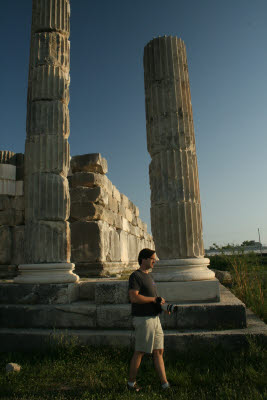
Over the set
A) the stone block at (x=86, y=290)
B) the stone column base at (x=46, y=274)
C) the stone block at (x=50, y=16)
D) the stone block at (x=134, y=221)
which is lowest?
the stone block at (x=86, y=290)

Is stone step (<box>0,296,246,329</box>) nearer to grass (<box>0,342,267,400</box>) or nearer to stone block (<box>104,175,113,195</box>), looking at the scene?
grass (<box>0,342,267,400</box>)

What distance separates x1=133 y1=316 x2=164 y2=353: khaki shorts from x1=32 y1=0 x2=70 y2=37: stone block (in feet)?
25.2

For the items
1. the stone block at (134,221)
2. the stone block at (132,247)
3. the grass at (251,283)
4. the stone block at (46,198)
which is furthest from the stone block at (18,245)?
the stone block at (134,221)

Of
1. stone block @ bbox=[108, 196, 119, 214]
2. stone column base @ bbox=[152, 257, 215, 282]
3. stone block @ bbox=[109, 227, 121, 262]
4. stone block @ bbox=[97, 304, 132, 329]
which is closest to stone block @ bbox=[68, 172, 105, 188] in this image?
stone block @ bbox=[108, 196, 119, 214]

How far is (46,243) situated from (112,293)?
6.68ft

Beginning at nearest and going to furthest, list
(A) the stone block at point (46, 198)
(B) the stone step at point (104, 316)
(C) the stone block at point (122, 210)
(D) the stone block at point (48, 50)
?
(B) the stone step at point (104, 316), (A) the stone block at point (46, 198), (D) the stone block at point (48, 50), (C) the stone block at point (122, 210)

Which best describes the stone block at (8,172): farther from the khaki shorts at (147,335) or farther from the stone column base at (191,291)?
the khaki shorts at (147,335)

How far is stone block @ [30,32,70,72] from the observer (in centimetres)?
848

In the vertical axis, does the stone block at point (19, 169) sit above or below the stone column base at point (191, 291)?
above

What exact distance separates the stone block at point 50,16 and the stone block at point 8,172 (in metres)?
4.37

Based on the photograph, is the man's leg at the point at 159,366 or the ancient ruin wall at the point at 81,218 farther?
the ancient ruin wall at the point at 81,218

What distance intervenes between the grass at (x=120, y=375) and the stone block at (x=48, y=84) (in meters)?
5.74

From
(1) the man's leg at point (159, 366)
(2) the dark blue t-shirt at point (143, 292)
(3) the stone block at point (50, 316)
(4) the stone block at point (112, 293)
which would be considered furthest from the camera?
(4) the stone block at point (112, 293)

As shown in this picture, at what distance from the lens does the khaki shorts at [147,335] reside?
4.20 m
